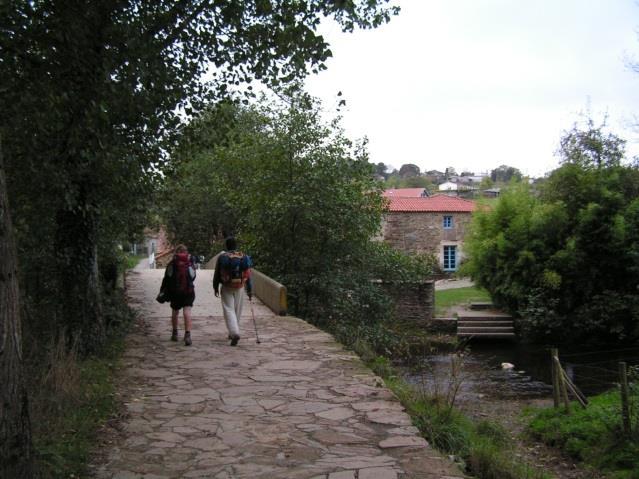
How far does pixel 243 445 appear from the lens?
5.31 m

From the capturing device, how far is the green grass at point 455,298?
101 feet

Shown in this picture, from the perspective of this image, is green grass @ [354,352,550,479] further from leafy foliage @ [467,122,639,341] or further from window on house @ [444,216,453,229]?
window on house @ [444,216,453,229]

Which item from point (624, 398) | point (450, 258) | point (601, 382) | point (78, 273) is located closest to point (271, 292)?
point (78, 273)

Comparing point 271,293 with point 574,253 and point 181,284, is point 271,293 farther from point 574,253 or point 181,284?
point 574,253

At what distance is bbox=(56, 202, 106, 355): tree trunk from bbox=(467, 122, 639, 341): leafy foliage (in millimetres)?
20097

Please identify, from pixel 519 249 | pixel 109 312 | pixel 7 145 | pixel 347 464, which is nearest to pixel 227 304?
pixel 109 312

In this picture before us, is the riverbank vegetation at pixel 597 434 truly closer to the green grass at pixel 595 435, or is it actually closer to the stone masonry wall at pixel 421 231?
the green grass at pixel 595 435

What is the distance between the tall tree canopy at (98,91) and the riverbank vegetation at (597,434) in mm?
7852

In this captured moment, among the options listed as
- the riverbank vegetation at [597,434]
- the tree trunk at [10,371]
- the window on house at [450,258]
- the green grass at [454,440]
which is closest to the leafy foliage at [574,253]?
the riverbank vegetation at [597,434]

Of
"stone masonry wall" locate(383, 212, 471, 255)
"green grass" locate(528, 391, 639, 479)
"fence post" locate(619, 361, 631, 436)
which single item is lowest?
"green grass" locate(528, 391, 639, 479)

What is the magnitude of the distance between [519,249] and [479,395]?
36.6 ft

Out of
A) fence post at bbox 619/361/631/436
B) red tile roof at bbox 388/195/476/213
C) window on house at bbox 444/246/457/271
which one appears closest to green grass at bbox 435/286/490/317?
window on house at bbox 444/246/457/271

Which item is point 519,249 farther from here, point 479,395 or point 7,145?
point 7,145

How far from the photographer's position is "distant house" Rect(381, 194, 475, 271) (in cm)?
4284
